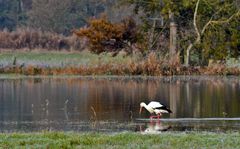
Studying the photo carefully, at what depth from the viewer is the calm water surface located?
21.5 metres

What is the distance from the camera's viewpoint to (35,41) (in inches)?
2427

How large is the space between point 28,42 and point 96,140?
4654cm

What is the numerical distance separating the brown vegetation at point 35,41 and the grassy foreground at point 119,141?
43928 mm

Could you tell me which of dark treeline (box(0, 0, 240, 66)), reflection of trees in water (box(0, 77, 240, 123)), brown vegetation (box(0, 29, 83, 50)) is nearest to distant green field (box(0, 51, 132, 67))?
brown vegetation (box(0, 29, 83, 50))

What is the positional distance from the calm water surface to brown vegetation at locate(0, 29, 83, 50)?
66.7 feet

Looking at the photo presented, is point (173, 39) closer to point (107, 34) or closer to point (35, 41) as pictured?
point (107, 34)

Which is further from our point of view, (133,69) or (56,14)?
(56,14)

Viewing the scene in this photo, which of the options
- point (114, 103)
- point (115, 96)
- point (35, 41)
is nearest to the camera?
point (114, 103)

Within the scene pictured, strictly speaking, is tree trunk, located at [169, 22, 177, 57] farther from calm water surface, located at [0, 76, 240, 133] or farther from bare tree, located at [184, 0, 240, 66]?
calm water surface, located at [0, 76, 240, 133]

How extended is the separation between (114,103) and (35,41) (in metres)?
34.2

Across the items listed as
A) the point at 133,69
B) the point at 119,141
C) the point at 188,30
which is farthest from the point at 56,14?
the point at 119,141

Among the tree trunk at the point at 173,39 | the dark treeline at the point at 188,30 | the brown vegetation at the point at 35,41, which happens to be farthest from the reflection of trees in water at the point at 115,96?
the brown vegetation at the point at 35,41

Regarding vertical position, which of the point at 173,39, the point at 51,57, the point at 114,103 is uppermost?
the point at 173,39

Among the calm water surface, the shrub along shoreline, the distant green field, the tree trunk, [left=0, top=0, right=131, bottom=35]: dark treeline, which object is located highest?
[left=0, top=0, right=131, bottom=35]: dark treeline
